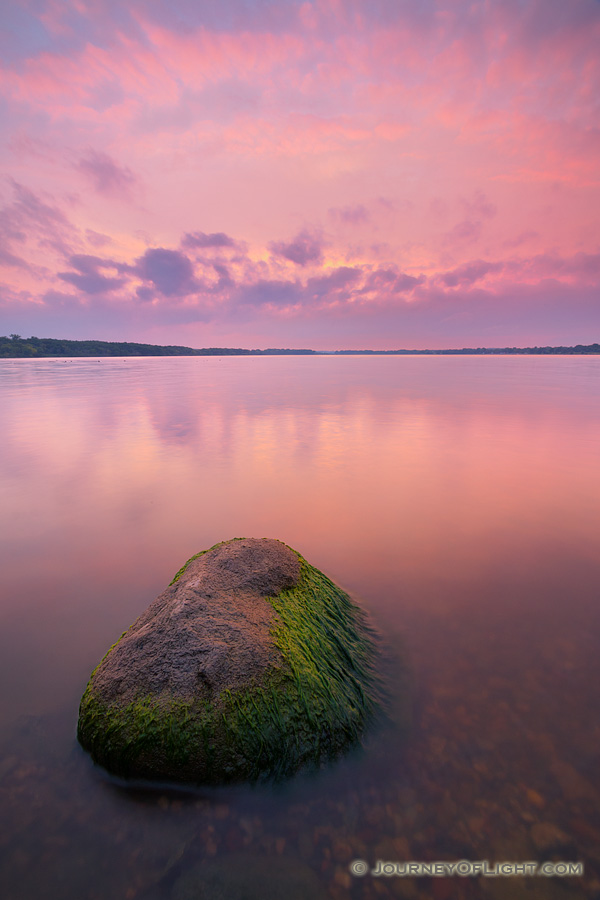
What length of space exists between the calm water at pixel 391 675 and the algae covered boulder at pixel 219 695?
17cm

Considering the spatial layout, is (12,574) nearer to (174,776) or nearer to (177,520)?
(177,520)

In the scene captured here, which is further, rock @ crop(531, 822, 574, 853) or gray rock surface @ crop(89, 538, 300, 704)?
gray rock surface @ crop(89, 538, 300, 704)

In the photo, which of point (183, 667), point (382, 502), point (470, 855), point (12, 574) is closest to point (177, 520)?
point (12, 574)

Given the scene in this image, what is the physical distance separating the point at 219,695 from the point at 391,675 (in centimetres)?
194

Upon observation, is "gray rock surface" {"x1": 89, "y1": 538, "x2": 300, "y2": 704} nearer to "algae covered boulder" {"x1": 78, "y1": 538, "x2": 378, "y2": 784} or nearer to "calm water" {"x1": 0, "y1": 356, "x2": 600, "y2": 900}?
"algae covered boulder" {"x1": 78, "y1": 538, "x2": 378, "y2": 784}

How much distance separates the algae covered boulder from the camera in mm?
2789

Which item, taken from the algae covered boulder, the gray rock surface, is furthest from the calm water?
Answer: the gray rock surface

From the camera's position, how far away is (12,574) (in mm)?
5867

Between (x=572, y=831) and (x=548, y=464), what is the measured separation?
1082 cm
